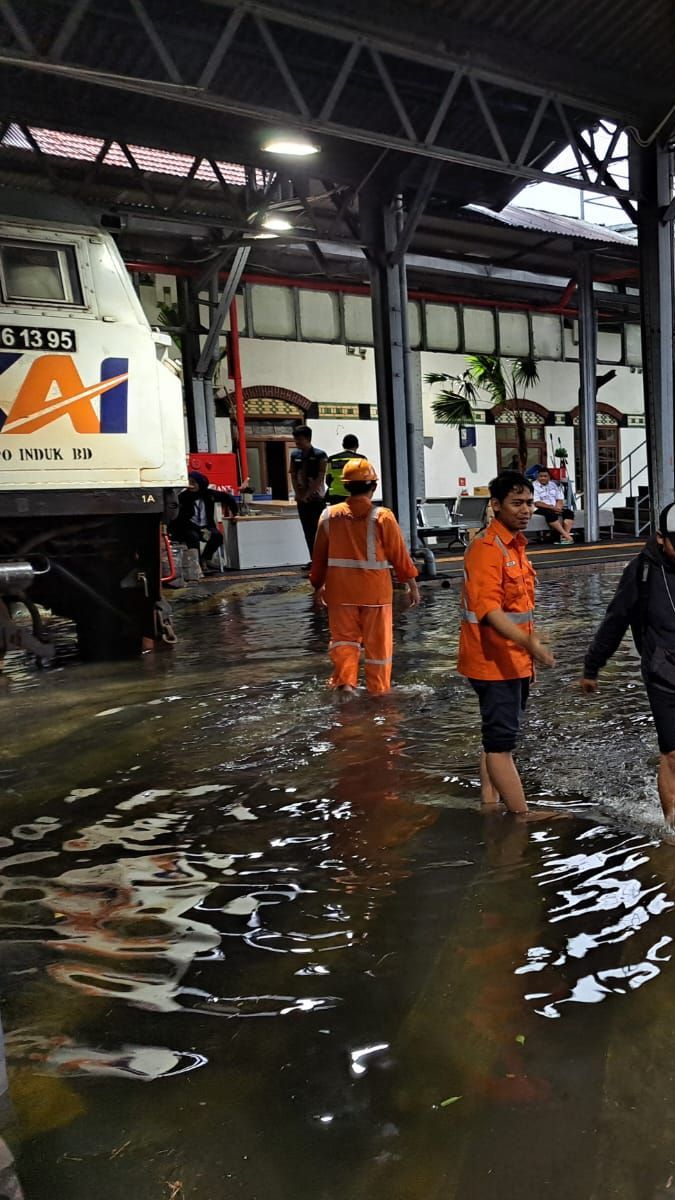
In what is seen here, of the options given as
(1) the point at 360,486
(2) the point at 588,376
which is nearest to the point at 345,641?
(1) the point at 360,486

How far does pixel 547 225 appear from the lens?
1819 centimetres

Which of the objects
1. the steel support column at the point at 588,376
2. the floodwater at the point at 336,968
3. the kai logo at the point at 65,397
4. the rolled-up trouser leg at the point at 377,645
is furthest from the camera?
the steel support column at the point at 588,376

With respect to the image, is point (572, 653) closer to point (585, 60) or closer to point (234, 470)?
point (585, 60)

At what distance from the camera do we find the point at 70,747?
5242mm

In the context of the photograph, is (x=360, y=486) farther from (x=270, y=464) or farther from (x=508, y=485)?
(x=270, y=464)

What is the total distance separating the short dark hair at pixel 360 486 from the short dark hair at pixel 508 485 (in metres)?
2.13

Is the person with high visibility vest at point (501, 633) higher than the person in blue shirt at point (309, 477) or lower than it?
lower

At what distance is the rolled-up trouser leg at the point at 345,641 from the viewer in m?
6.20

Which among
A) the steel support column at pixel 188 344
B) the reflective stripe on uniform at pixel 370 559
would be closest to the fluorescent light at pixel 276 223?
the steel support column at pixel 188 344

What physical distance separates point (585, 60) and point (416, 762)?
9196 mm

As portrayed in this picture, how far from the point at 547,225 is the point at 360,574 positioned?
1488 centimetres

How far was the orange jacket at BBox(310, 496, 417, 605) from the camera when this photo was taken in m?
6.05

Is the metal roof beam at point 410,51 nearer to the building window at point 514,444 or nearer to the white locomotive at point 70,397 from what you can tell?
the white locomotive at point 70,397

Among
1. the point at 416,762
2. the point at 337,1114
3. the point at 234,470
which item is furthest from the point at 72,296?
the point at 234,470
